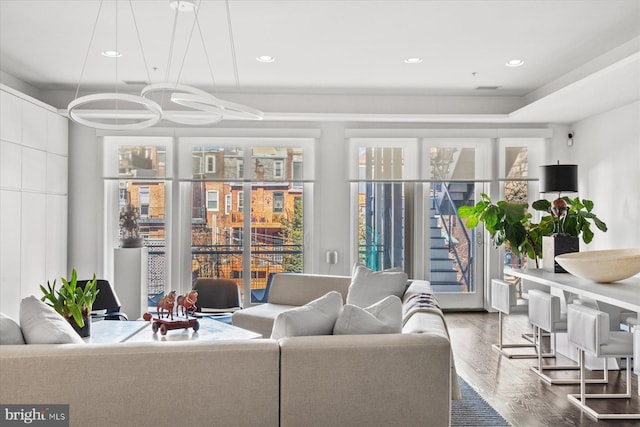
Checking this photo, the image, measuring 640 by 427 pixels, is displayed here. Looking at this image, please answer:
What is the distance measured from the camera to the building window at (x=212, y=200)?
6.68 meters

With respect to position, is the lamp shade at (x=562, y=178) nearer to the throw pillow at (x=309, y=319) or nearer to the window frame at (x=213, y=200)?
the throw pillow at (x=309, y=319)

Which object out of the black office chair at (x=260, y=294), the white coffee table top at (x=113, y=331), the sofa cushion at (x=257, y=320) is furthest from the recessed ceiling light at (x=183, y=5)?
the black office chair at (x=260, y=294)

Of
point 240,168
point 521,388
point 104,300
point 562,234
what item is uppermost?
point 240,168

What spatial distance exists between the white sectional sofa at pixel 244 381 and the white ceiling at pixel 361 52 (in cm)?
251

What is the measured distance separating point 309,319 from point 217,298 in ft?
9.00

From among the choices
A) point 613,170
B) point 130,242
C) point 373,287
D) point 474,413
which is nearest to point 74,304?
point 373,287

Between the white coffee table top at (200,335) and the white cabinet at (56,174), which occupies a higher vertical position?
the white cabinet at (56,174)

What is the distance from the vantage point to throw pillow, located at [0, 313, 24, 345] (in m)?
2.30

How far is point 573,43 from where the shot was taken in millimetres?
4625

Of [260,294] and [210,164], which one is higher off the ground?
[210,164]

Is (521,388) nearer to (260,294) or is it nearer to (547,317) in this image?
(547,317)

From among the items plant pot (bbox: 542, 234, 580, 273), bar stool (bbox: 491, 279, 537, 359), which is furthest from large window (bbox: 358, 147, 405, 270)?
plant pot (bbox: 542, 234, 580, 273)

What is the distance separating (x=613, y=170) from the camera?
19.0 feet

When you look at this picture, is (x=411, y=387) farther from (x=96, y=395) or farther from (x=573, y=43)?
(x=573, y=43)
